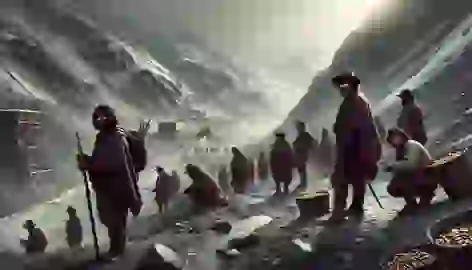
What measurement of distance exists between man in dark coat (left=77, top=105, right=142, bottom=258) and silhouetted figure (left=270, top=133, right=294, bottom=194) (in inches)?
28.4

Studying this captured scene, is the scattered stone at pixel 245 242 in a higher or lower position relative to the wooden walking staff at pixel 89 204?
lower

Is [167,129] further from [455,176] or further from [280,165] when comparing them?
[455,176]

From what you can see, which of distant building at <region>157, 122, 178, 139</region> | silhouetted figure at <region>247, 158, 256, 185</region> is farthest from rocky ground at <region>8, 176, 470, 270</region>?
distant building at <region>157, 122, 178, 139</region>

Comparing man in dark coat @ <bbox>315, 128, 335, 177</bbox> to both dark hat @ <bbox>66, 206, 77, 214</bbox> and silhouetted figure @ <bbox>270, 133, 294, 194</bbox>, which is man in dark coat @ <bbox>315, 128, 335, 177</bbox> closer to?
silhouetted figure @ <bbox>270, 133, 294, 194</bbox>

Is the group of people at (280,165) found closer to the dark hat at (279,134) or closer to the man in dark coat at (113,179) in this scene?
the dark hat at (279,134)

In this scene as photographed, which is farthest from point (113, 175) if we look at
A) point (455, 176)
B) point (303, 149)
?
point (455, 176)

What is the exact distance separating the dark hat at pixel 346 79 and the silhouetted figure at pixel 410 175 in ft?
1.23

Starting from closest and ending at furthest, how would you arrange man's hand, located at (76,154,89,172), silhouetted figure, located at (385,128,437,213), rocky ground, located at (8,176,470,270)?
rocky ground, located at (8,176,470,270) → silhouetted figure, located at (385,128,437,213) → man's hand, located at (76,154,89,172)

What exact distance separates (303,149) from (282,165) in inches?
5.6

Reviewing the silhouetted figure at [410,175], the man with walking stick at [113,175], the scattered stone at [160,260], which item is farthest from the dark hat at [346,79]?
the scattered stone at [160,260]

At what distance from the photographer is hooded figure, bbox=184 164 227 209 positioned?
3432 millimetres

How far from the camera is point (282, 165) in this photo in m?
3.45

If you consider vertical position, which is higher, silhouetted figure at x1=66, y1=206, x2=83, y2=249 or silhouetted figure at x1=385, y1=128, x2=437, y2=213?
silhouetted figure at x1=385, y1=128, x2=437, y2=213

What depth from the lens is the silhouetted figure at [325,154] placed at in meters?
3.42
